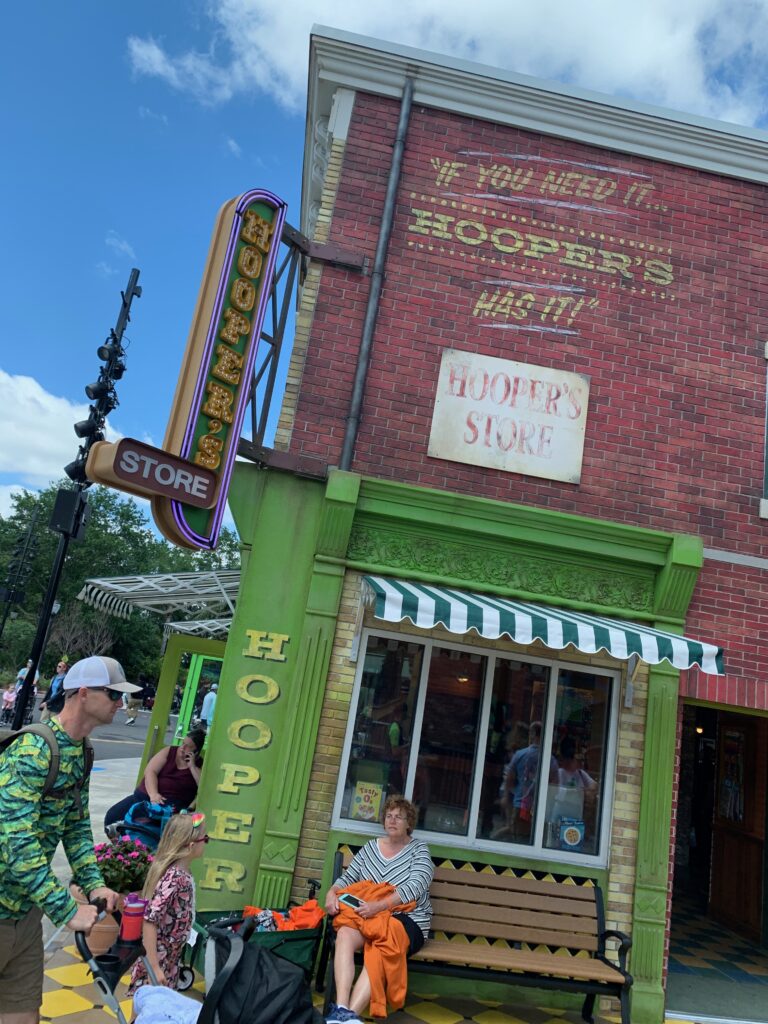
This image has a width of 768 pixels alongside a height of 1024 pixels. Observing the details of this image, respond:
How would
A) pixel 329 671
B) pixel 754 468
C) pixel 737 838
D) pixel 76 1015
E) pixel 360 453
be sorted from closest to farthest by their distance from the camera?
pixel 76 1015, pixel 329 671, pixel 360 453, pixel 754 468, pixel 737 838

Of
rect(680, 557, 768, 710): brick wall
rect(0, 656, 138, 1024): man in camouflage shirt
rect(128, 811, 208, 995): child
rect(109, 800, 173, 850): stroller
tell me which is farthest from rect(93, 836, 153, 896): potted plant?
rect(680, 557, 768, 710): brick wall

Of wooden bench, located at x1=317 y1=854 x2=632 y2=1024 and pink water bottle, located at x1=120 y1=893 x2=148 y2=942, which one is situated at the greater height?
pink water bottle, located at x1=120 y1=893 x2=148 y2=942

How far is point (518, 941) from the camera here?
5.87 meters

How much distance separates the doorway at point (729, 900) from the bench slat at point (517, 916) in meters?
1.28

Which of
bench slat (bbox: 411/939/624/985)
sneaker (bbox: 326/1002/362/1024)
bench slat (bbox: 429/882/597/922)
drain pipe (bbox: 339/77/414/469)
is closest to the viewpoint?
sneaker (bbox: 326/1002/362/1024)

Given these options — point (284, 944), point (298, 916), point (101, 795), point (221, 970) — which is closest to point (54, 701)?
point (101, 795)

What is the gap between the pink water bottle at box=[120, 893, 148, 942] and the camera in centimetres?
361

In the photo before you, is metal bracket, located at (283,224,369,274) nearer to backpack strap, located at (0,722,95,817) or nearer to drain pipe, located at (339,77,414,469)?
drain pipe, located at (339,77,414,469)

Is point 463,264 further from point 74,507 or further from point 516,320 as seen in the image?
point 74,507

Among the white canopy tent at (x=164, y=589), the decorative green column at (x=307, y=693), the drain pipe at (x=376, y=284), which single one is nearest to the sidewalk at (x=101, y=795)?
the decorative green column at (x=307, y=693)

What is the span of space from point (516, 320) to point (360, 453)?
209 centimetres

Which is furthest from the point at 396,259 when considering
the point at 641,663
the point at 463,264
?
the point at 641,663

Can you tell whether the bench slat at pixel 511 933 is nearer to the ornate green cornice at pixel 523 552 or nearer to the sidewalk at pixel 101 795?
the ornate green cornice at pixel 523 552

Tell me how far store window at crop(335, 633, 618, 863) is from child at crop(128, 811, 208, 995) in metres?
2.15
